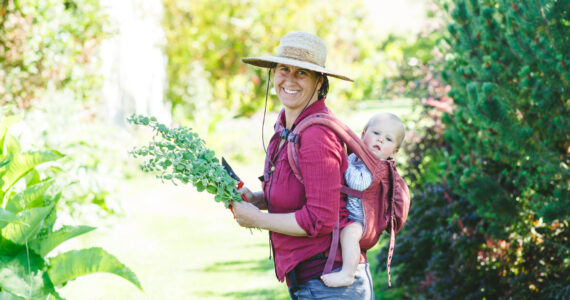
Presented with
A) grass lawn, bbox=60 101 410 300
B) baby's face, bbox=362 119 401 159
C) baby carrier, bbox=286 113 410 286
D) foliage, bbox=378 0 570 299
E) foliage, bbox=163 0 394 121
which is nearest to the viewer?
baby carrier, bbox=286 113 410 286

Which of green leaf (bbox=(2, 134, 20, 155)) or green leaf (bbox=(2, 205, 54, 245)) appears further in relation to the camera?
green leaf (bbox=(2, 134, 20, 155))

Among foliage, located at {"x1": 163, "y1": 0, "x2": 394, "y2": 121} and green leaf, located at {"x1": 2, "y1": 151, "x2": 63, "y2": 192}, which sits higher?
foliage, located at {"x1": 163, "y1": 0, "x2": 394, "y2": 121}

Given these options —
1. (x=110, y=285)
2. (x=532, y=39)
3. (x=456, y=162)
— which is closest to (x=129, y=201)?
(x=110, y=285)

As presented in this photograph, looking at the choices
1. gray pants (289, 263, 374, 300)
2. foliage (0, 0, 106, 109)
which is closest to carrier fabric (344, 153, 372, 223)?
gray pants (289, 263, 374, 300)

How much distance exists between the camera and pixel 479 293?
4574mm

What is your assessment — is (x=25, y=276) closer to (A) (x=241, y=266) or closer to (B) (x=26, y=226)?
(B) (x=26, y=226)

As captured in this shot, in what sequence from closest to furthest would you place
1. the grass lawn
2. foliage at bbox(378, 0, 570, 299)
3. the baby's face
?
the baby's face, foliage at bbox(378, 0, 570, 299), the grass lawn

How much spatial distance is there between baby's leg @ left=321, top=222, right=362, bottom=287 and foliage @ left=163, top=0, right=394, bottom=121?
11460mm

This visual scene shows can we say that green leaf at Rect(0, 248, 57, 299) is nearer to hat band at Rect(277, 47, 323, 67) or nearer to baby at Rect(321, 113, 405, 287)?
baby at Rect(321, 113, 405, 287)

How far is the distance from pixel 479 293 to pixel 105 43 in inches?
331

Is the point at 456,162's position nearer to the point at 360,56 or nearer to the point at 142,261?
the point at 142,261

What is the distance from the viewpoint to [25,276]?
312cm

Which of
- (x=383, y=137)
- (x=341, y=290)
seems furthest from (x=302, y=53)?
(x=341, y=290)

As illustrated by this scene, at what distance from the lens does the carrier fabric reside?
2.60 m
